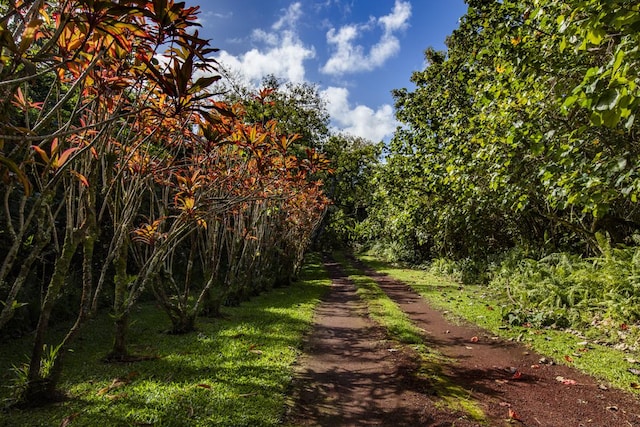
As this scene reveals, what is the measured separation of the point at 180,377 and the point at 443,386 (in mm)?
2988

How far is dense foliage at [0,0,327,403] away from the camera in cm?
202

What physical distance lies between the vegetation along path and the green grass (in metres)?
0.39

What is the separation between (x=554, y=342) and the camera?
6000mm

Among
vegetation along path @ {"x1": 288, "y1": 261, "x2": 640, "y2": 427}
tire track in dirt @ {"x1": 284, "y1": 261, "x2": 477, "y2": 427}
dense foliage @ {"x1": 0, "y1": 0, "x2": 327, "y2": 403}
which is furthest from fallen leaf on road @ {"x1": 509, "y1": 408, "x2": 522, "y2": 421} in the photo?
dense foliage @ {"x1": 0, "y1": 0, "x2": 327, "y2": 403}

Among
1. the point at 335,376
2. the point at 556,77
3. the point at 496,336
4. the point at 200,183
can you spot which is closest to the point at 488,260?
the point at 496,336

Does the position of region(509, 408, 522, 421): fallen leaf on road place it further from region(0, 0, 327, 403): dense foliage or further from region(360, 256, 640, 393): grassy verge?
region(0, 0, 327, 403): dense foliage

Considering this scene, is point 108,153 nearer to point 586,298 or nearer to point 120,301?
point 120,301

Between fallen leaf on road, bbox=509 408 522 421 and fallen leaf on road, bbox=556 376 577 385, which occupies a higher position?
fallen leaf on road, bbox=556 376 577 385

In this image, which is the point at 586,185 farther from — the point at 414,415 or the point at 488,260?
the point at 488,260

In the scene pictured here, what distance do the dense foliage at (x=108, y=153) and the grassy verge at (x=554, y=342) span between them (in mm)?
4329

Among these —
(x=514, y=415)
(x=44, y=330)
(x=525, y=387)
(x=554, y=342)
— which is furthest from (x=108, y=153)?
(x=554, y=342)

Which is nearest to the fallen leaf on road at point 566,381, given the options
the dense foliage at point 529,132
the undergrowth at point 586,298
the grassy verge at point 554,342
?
the grassy verge at point 554,342

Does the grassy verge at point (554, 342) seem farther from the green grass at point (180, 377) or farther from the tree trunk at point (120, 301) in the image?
the tree trunk at point (120, 301)

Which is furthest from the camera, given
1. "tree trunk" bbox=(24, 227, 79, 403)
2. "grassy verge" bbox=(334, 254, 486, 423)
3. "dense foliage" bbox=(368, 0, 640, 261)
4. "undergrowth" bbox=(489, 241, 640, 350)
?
"undergrowth" bbox=(489, 241, 640, 350)
